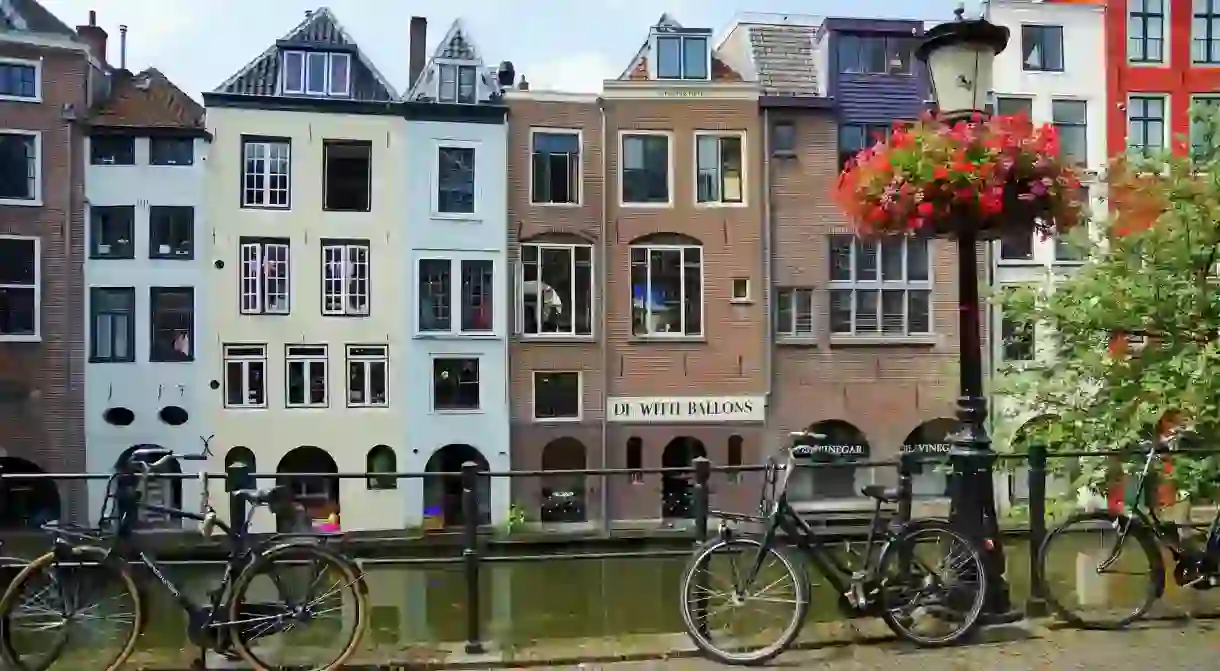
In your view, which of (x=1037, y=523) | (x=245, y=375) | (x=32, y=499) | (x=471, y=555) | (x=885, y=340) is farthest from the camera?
(x=885, y=340)

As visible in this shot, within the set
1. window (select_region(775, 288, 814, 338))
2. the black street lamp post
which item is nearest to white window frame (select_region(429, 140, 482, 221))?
window (select_region(775, 288, 814, 338))

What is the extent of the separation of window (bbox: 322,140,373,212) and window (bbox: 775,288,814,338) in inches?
371

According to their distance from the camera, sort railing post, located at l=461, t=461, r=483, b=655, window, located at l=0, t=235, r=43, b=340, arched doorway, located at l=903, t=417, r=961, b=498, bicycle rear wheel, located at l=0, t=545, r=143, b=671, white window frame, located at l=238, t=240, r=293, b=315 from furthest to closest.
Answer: white window frame, located at l=238, t=240, r=293, b=315
window, located at l=0, t=235, r=43, b=340
arched doorway, located at l=903, t=417, r=961, b=498
railing post, located at l=461, t=461, r=483, b=655
bicycle rear wheel, located at l=0, t=545, r=143, b=671

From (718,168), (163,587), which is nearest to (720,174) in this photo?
(718,168)

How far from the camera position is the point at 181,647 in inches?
229

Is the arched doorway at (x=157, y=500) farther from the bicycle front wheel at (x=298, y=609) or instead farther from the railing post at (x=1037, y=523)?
the railing post at (x=1037, y=523)

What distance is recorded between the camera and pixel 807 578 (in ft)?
18.2

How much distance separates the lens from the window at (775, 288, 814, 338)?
25891 millimetres

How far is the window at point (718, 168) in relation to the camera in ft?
84.4

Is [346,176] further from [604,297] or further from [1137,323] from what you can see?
[1137,323]

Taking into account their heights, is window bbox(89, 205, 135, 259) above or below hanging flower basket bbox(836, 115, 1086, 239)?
above

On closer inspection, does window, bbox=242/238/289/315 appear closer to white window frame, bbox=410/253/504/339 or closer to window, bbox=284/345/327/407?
window, bbox=284/345/327/407

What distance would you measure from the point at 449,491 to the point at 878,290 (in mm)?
10538

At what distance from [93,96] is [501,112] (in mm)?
8571
